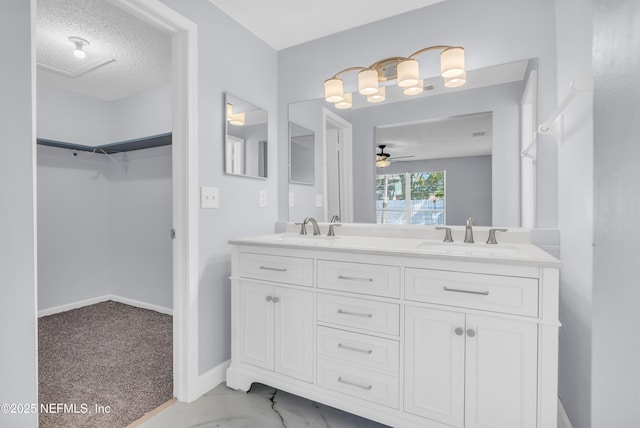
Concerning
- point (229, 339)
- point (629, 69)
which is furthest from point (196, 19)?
point (629, 69)

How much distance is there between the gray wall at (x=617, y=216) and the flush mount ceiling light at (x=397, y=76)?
1717mm

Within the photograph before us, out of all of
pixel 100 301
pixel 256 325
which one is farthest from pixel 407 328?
pixel 100 301

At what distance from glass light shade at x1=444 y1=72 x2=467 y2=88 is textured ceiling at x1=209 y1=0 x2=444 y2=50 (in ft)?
1.53

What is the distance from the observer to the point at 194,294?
5.77 feet

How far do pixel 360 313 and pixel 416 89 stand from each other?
134 cm

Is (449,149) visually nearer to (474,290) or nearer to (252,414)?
(474,290)

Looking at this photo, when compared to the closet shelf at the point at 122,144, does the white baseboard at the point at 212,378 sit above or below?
below

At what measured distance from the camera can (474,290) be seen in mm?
1222

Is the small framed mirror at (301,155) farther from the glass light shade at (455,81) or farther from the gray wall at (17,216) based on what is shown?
the gray wall at (17,216)

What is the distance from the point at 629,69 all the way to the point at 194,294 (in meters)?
1.87

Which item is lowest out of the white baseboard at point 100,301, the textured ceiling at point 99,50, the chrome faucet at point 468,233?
the white baseboard at point 100,301

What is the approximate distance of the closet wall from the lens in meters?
3.08

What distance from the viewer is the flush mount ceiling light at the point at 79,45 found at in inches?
86.4

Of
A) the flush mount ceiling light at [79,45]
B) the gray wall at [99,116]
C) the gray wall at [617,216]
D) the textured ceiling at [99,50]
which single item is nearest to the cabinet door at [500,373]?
the gray wall at [617,216]
